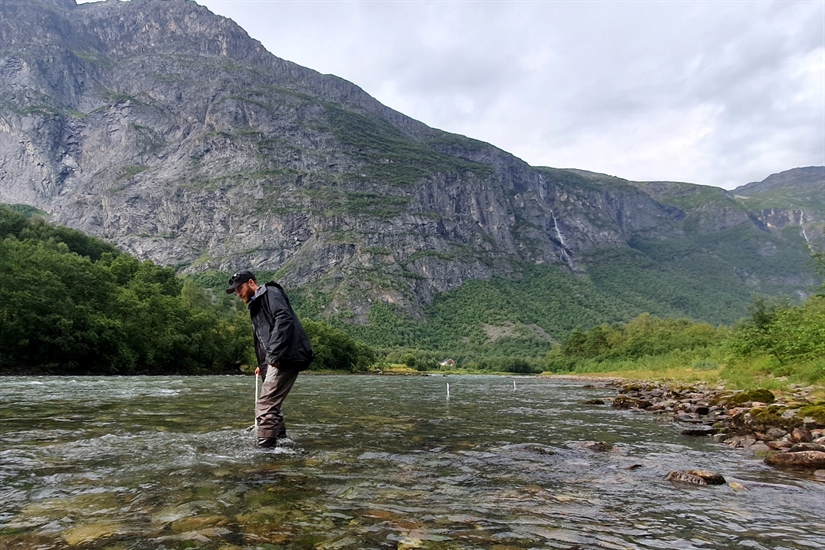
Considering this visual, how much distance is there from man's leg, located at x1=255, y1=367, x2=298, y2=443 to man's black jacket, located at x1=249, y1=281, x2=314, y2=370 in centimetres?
18

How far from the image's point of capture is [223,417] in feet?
41.9

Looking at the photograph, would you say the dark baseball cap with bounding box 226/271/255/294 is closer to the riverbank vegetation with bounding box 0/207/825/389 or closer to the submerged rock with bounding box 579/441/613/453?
the submerged rock with bounding box 579/441/613/453

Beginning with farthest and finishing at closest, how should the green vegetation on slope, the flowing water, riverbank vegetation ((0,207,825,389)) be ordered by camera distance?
the green vegetation on slope → riverbank vegetation ((0,207,825,389)) → the flowing water

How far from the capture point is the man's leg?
805cm

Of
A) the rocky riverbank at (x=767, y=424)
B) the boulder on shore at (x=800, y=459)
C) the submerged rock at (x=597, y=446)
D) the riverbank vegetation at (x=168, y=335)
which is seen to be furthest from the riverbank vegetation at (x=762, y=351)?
the submerged rock at (x=597, y=446)

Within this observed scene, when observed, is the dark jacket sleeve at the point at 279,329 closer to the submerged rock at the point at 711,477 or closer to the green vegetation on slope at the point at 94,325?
the submerged rock at the point at 711,477

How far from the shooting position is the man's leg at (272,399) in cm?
805

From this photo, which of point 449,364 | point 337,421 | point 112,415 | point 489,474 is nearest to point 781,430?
point 489,474

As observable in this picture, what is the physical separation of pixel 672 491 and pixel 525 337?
188 meters

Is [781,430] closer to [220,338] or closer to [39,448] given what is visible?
[39,448]

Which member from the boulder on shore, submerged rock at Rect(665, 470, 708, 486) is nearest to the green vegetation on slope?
submerged rock at Rect(665, 470, 708, 486)

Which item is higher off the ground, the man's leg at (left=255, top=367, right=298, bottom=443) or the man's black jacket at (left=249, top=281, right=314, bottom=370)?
the man's black jacket at (left=249, top=281, right=314, bottom=370)

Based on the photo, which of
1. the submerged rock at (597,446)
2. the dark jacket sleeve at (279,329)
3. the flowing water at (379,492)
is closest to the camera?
the flowing water at (379,492)

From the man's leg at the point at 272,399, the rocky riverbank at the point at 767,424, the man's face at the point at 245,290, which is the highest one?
the man's face at the point at 245,290
